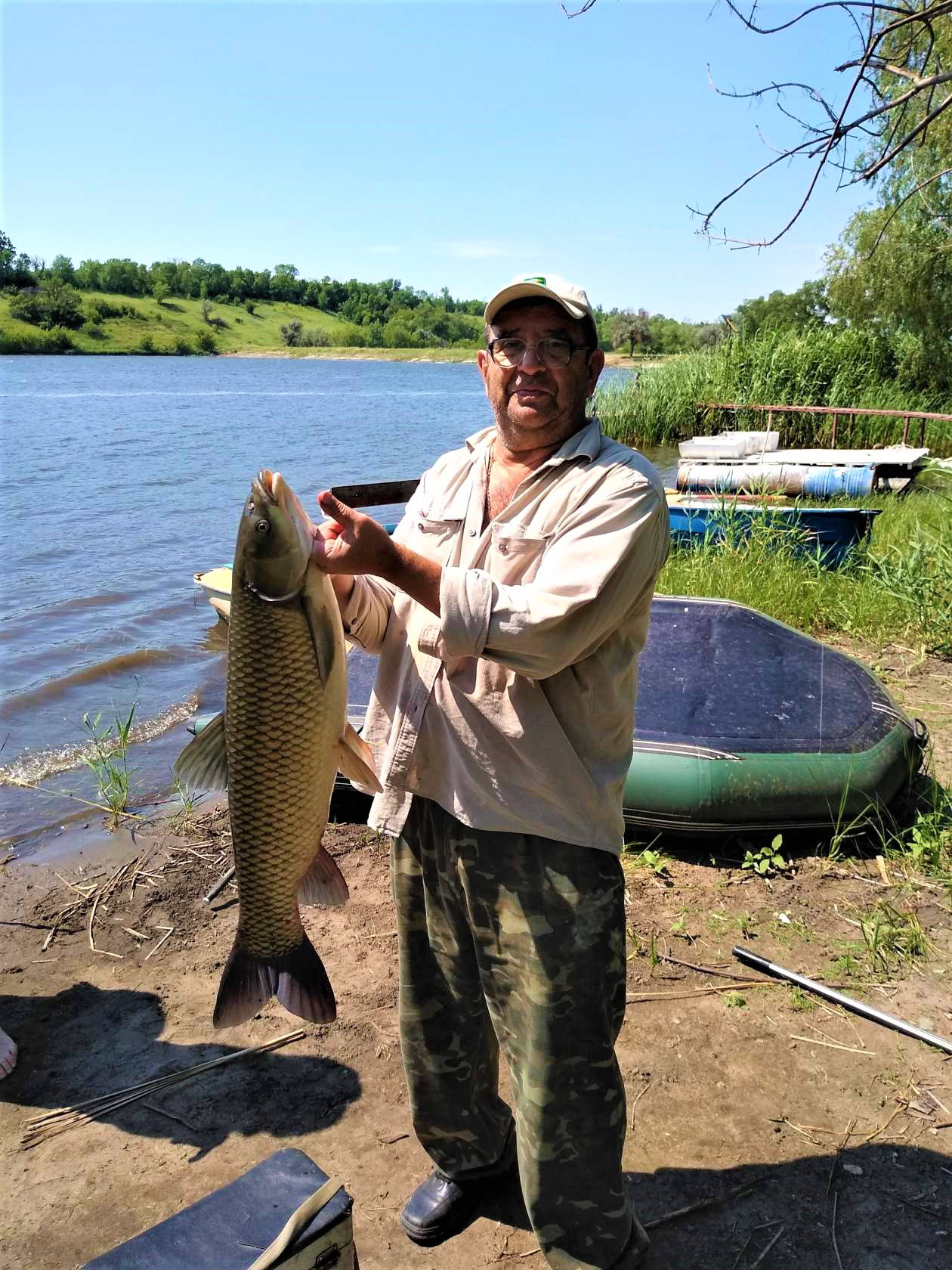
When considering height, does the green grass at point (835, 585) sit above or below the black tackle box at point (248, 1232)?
above

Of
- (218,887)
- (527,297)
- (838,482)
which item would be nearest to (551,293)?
(527,297)

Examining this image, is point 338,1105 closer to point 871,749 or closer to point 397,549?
point 397,549

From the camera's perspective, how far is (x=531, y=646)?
215 centimetres

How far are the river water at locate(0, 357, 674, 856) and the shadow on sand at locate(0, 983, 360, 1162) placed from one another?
71.0 inches

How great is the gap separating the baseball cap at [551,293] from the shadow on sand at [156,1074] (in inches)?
115

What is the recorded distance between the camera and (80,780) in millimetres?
7539

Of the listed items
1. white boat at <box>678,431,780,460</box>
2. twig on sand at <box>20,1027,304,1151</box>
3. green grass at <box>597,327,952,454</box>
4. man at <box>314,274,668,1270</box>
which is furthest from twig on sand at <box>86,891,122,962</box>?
green grass at <box>597,327,952,454</box>

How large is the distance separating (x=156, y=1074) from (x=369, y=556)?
2.68 metres

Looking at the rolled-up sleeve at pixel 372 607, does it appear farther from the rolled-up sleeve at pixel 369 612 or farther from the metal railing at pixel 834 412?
the metal railing at pixel 834 412

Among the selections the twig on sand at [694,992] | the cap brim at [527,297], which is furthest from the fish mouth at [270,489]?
the twig on sand at [694,992]

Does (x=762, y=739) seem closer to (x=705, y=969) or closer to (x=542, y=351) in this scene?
(x=705, y=969)

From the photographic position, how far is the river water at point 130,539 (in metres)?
8.34

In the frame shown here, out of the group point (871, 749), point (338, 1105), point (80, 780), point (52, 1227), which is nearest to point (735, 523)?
point (871, 749)

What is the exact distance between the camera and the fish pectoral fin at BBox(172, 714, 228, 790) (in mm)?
2531
